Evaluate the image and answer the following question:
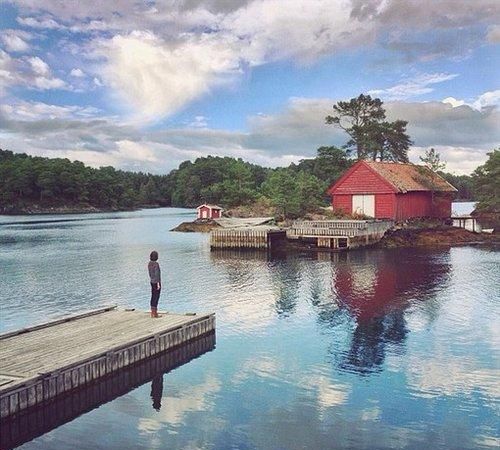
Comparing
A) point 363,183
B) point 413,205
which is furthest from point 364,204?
point 413,205

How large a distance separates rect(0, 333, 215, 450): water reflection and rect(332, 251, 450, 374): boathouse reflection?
5.62 metres

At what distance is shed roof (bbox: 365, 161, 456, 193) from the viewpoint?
2400 inches

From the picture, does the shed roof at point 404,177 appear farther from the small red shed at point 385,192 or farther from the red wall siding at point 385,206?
the red wall siding at point 385,206

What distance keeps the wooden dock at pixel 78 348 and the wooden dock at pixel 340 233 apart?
3251 centimetres

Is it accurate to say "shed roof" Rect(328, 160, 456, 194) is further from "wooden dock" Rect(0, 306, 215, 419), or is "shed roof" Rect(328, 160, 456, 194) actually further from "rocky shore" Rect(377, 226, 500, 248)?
"wooden dock" Rect(0, 306, 215, 419)

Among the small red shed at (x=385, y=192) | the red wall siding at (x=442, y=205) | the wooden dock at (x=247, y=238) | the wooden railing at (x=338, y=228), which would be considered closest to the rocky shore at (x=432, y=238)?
the wooden railing at (x=338, y=228)

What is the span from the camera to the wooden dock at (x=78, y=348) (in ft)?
49.1

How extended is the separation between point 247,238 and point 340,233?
9.07 metres

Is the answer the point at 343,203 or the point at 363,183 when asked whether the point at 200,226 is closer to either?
the point at 343,203

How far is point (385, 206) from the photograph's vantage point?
2370 inches

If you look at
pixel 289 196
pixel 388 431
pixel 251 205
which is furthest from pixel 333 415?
pixel 251 205

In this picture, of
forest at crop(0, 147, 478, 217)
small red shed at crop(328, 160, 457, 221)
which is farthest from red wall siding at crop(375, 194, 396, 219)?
forest at crop(0, 147, 478, 217)

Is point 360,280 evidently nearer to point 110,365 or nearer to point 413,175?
point 110,365

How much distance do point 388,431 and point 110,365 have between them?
8.21m
